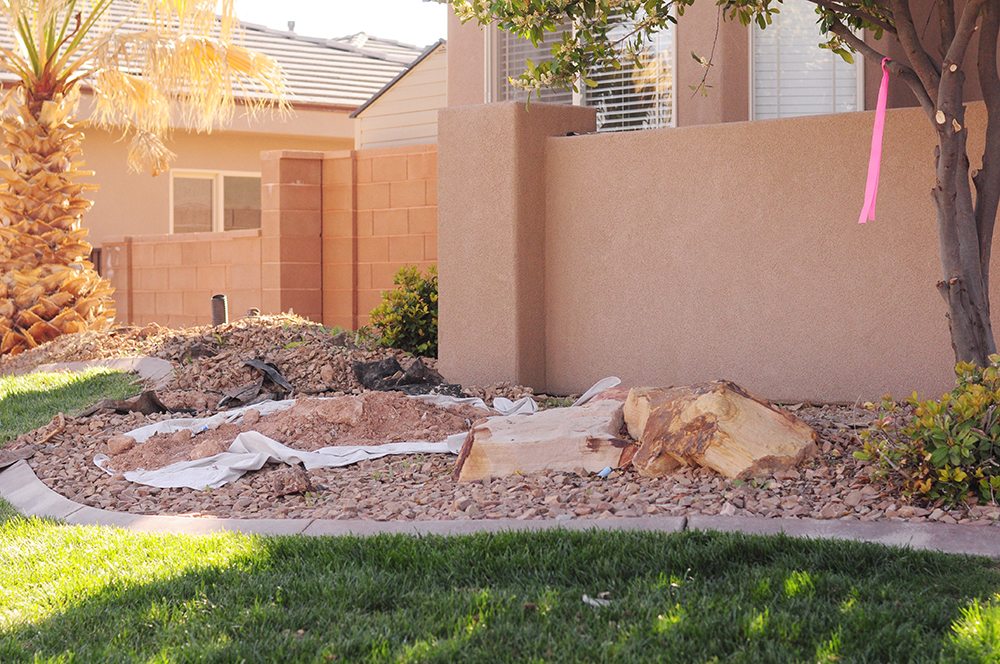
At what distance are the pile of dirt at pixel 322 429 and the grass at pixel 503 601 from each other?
2.29 m

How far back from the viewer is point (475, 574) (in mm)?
4547

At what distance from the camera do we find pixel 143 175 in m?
21.0

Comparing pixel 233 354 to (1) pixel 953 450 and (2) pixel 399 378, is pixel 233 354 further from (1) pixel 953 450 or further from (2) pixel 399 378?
(1) pixel 953 450

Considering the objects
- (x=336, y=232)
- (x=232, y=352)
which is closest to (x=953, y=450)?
(x=232, y=352)

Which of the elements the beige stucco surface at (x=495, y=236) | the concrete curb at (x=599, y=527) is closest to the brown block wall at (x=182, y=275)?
the beige stucco surface at (x=495, y=236)

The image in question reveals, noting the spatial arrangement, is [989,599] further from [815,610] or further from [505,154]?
[505,154]

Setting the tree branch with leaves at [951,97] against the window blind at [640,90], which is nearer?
the tree branch with leaves at [951,97]

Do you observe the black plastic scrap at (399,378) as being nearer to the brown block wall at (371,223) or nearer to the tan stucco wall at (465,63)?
the tan stucco wall at (465,63)

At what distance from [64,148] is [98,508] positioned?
8573 millimetres

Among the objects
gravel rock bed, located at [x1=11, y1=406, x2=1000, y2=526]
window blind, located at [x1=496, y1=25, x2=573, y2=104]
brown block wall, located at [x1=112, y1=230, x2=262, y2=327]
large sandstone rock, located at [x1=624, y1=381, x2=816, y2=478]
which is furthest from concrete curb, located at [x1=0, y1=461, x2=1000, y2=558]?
brown block wall, located at [x1=112, y1=230, x2=262, y2=327]

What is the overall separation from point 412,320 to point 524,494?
5610mm

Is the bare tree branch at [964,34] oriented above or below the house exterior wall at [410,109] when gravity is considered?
below

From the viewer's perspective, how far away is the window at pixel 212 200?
70.8ft

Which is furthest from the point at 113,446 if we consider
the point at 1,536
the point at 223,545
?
the point at 223,545
